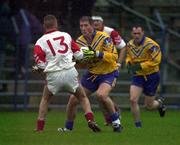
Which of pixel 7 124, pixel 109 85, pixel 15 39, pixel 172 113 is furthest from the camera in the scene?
pixel 15 39

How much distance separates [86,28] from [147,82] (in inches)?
105

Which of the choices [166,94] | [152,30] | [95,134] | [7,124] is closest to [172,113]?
[166,94]

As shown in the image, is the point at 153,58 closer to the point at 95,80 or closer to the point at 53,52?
the point at 95,80

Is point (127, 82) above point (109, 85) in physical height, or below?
below

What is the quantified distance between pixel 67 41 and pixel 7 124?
11.8 ft

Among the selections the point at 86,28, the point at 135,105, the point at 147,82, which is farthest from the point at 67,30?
the point at 86,28

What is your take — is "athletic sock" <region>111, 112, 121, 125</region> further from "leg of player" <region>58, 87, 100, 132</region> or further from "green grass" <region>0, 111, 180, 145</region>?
"leg of player" <region>58, 87, 100, 132</region>

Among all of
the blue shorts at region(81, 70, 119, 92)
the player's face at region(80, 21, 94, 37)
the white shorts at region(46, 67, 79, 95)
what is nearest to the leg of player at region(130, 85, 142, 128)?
the blue shorts at region(81, 70, 119, 92)

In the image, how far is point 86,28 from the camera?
52.0 feet

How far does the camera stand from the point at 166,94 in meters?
25.0

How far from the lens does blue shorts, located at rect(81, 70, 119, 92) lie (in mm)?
16172

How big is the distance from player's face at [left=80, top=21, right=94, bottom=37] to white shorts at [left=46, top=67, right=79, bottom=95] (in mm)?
1140

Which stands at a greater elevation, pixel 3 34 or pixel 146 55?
pixel 146 55

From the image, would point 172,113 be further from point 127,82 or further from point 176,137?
point 176,137
